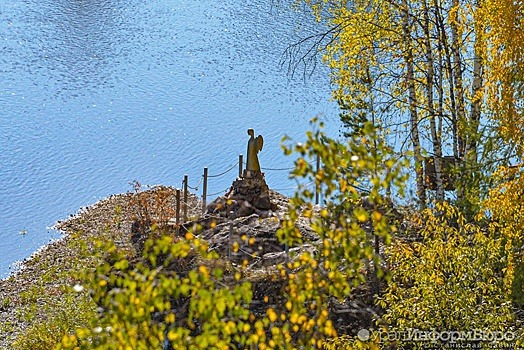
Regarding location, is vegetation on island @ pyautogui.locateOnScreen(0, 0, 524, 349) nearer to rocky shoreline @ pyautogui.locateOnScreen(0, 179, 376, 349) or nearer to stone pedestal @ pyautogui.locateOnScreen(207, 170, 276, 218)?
rocky shoreline @ pyautogui.locateOnScreen(0, 179, 376, 349)

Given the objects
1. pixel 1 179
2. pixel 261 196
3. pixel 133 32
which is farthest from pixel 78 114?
pixel 261 196

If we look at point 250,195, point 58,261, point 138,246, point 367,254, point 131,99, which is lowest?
point 367,254

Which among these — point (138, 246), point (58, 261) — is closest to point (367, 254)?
point (138, 246)

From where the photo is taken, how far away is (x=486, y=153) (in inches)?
325

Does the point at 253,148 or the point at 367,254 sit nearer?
the point at 367,254

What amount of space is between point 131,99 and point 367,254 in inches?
700

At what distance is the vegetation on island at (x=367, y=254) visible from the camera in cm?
347

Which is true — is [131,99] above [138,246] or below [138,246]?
above

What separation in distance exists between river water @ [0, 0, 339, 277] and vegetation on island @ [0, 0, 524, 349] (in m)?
2.20

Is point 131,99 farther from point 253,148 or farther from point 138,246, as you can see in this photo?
point 253,148

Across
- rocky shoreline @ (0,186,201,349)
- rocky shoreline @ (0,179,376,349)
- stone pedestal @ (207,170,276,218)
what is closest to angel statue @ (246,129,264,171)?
stone pedestal @ (207,170,276,218)

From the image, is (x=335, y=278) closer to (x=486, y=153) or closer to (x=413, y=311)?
(x=413, y=311)

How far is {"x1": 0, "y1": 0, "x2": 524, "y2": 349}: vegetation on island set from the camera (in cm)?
347

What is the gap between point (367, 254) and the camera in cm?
361
